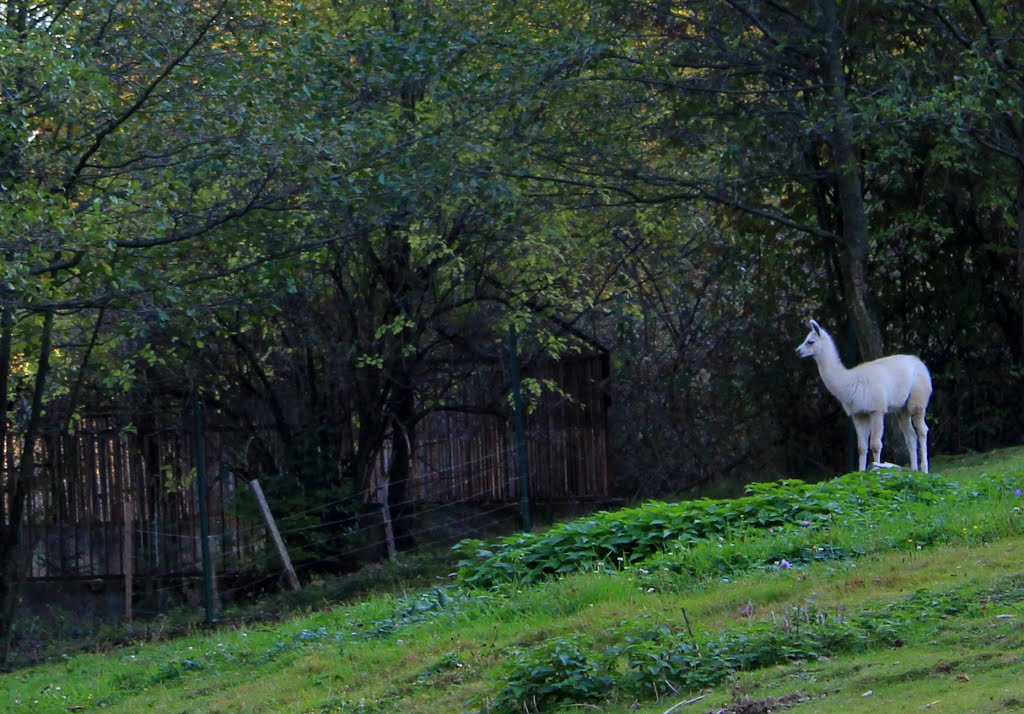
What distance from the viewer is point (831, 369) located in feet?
50.5

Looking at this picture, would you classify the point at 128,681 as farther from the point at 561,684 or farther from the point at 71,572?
the point at 71,572

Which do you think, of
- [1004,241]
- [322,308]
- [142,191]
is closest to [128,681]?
[142,191]

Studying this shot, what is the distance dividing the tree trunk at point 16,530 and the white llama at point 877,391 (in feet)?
28.5

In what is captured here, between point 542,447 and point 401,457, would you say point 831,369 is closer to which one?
point 542,447

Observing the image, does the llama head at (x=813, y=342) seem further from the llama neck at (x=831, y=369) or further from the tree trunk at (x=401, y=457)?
the tree trunk at (x=401, y=457)

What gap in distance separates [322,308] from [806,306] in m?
7.18

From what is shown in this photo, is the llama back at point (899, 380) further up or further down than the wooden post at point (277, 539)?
further up

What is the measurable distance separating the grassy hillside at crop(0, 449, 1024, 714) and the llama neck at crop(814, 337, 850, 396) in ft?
12.8

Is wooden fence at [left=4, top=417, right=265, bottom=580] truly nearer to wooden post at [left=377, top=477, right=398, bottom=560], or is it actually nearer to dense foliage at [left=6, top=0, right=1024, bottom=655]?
dense foliage at [left=6, top=0, right=1024, bottom=655]

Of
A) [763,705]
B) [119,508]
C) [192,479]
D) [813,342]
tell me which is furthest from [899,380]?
[119,508]

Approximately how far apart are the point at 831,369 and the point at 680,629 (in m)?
8.40

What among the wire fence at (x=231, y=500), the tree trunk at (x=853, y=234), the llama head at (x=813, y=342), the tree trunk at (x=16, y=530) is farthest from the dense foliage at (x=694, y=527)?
the tree trunk at (x=853, y=234)

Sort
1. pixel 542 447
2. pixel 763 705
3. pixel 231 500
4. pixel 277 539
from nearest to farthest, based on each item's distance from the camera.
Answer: pixel 763 705
pixel 277 539
pixel 231 500
pixel 542 447

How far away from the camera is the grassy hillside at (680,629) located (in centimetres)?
648
